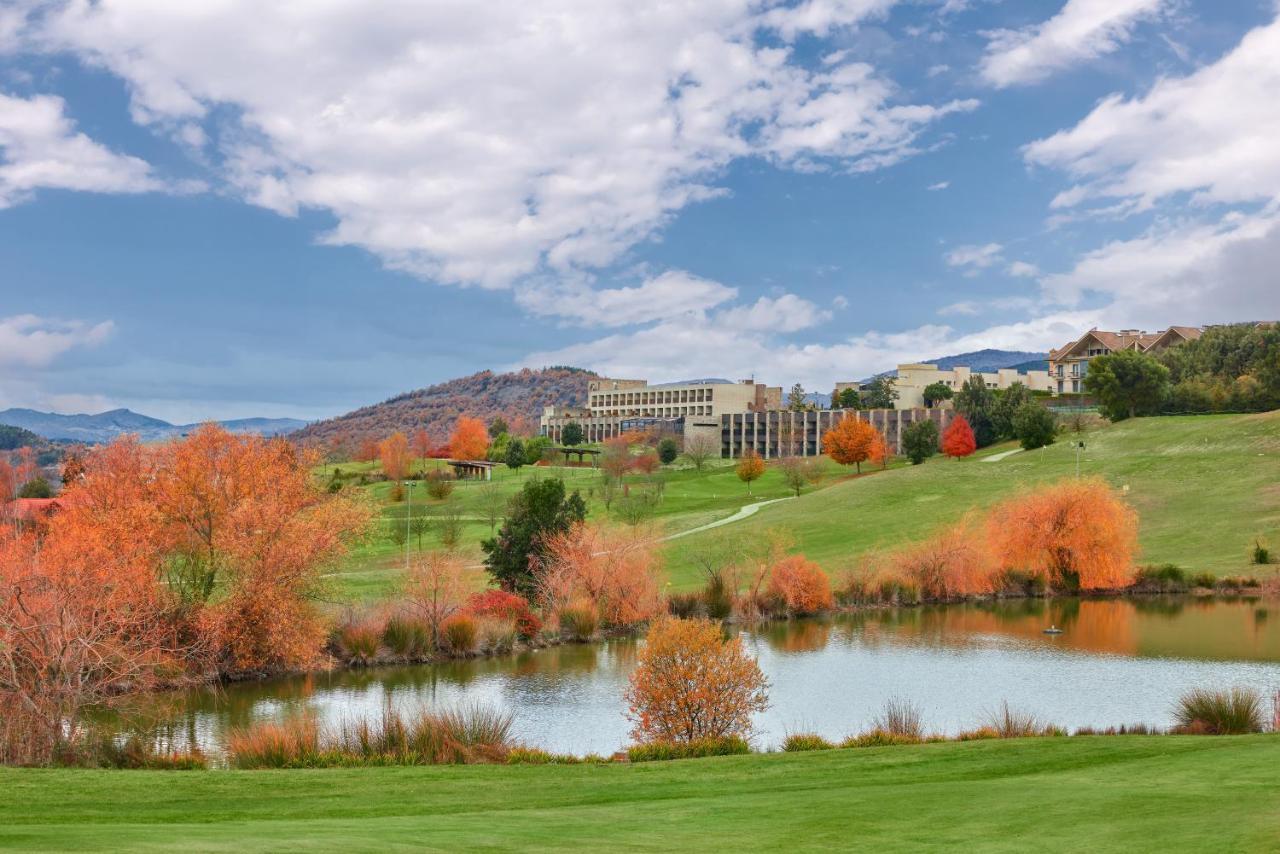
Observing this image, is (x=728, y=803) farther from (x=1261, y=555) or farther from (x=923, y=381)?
(x=923, y=381)

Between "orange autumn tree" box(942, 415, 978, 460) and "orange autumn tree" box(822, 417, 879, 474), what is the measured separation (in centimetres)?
801

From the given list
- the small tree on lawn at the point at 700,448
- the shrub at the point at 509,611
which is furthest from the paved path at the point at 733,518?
the small tree on lawn at the point at 700,448

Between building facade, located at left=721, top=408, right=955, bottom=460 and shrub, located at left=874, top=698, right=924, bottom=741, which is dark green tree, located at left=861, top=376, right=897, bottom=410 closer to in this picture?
building facade, located at left=721, top=408, right=955, bottom=460

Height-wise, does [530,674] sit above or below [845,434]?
below

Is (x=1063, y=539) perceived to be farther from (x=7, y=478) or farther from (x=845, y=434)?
(x=7, y=478)

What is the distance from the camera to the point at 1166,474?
85.6m

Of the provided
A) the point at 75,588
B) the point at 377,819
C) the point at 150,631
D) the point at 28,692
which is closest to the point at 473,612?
the point at 150,631

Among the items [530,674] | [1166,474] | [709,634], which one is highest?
[1166,474]

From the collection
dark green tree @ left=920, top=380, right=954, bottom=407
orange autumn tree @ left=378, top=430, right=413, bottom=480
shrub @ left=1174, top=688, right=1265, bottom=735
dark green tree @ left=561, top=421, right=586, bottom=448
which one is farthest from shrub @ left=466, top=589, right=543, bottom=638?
dark green tree @ left=920, top=380, right=954, bottom=407

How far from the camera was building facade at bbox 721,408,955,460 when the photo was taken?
158500 mm

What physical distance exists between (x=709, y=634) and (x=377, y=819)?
13247 mm

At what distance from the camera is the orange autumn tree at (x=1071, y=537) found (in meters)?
64.0

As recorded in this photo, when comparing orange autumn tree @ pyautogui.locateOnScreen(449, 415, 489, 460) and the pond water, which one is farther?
orange autumn tree @ pyautogui.locateOnScreen(449, 415, 489, 460)

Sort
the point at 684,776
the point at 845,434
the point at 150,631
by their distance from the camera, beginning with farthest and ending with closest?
Answer: the point at 845,434 → the point at 150,631 → the point at 684,776
